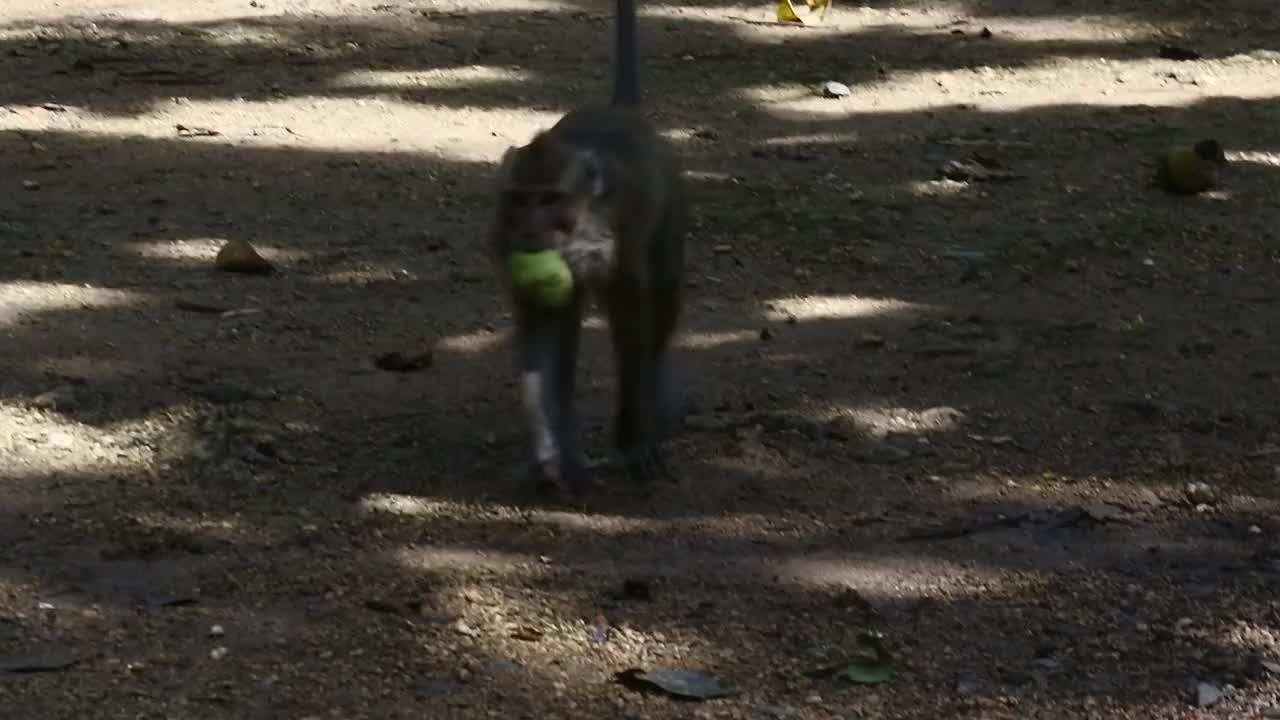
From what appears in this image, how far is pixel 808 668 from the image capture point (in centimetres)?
431

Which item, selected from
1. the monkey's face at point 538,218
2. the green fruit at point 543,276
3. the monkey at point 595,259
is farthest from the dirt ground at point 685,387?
the monkey's face at point 538,218

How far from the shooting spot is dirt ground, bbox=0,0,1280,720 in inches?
171

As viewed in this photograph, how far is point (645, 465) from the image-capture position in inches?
220

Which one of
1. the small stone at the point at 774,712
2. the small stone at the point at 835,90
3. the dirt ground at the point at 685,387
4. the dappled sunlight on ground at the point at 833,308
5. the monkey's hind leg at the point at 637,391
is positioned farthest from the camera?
the small stone at the point at 835,90

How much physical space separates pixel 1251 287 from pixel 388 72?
4.74 m

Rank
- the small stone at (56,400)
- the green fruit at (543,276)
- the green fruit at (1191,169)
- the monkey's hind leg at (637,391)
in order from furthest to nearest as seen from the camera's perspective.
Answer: the green fruit at (1191,169) → the small stone at (56,400) → the monkey's hind leg at (637,391) → the green fruit at (543,276)

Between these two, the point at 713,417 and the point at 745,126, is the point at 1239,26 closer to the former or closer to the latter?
the point at 745,126

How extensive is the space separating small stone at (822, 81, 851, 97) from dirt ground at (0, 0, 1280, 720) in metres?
0.06

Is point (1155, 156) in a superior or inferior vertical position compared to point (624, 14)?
inferior

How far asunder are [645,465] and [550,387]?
36cm

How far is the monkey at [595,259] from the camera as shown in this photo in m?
5.28

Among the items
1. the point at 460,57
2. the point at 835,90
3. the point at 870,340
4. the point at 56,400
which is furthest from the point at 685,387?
the point at 460,57

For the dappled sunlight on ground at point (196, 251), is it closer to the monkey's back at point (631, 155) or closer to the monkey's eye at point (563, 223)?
the monkey's back at point (631, 155)

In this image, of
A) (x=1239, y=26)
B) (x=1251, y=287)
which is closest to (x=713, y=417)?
(x=1251, y=287)
